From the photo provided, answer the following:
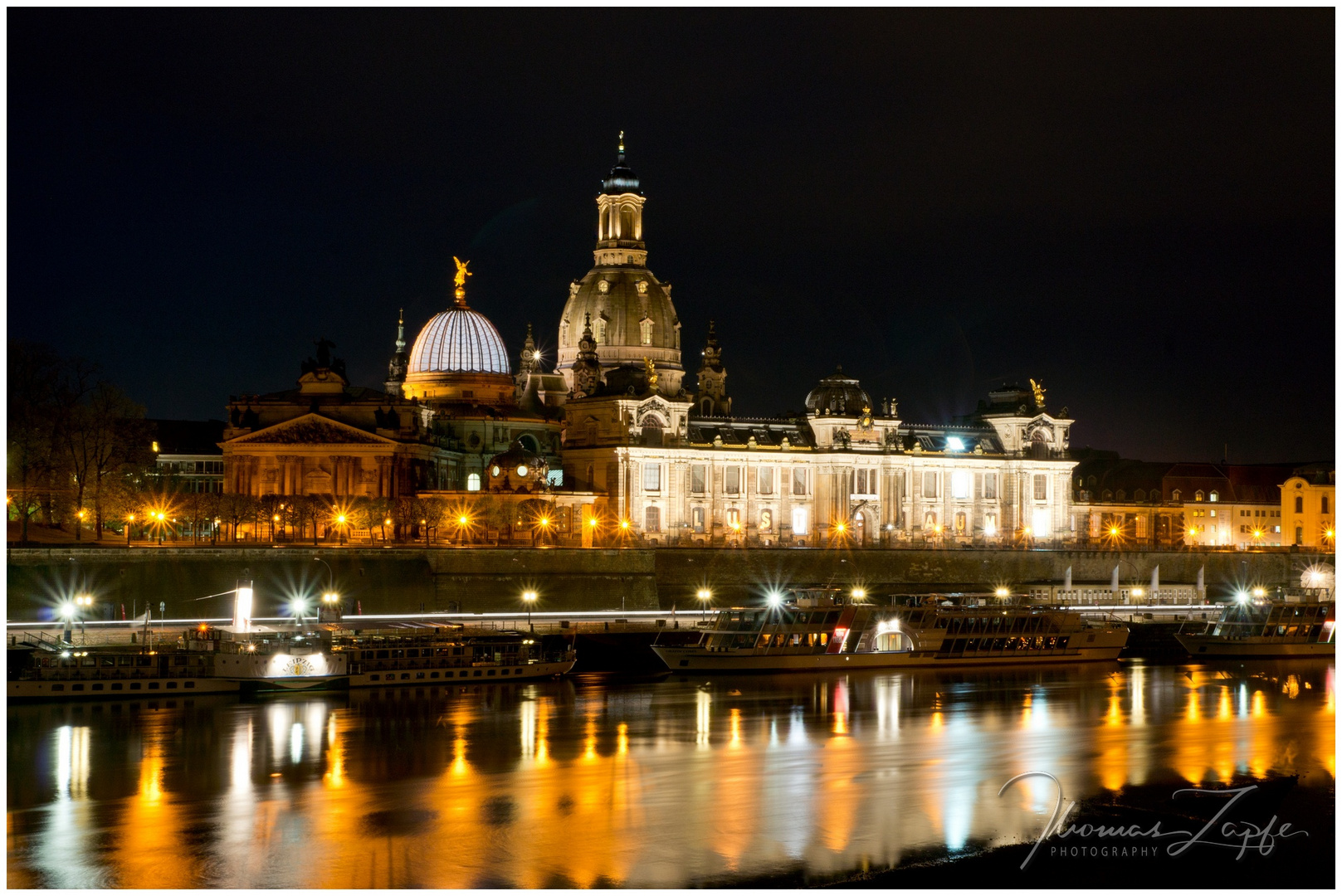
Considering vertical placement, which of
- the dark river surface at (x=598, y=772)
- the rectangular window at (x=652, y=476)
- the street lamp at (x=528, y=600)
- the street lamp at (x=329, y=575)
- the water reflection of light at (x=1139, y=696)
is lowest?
the dark river surface at (x=598, y=772)

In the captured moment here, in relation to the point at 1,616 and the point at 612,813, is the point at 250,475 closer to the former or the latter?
the point at 1,616

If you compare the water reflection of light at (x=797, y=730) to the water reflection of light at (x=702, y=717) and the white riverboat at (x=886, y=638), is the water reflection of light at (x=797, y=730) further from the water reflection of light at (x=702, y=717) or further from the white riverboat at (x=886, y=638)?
the white riverboat at (x=886, y=638)

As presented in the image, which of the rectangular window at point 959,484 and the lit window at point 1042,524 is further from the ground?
the rectangular window at point 959,484

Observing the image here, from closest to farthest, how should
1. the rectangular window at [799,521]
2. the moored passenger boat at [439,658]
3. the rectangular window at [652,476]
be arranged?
1. the moored passenger boat at [439,658]
2. the rectangular window at [652,476]
3. the rectangular window at [799,521]

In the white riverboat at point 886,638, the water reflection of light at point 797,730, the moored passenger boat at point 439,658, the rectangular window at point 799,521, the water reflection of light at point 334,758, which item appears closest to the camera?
the water reflection of light at point 334,758

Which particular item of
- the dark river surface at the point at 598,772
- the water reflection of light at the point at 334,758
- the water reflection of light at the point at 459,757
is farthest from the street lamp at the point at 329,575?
the water reflection of light at the point at 459,757

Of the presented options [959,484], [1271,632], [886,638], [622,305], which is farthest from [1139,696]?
[622,305]

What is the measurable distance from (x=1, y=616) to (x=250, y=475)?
53407 millimetres

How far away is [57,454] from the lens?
8362 cm

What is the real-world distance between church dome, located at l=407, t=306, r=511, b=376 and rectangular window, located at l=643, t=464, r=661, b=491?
1844 centimetres

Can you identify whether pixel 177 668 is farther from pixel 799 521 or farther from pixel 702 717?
pixel 799 521

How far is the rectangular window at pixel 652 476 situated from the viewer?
106 metres

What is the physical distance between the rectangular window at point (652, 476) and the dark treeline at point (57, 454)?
2991 centimetres

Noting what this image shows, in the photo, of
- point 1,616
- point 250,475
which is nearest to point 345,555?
point 250,475
